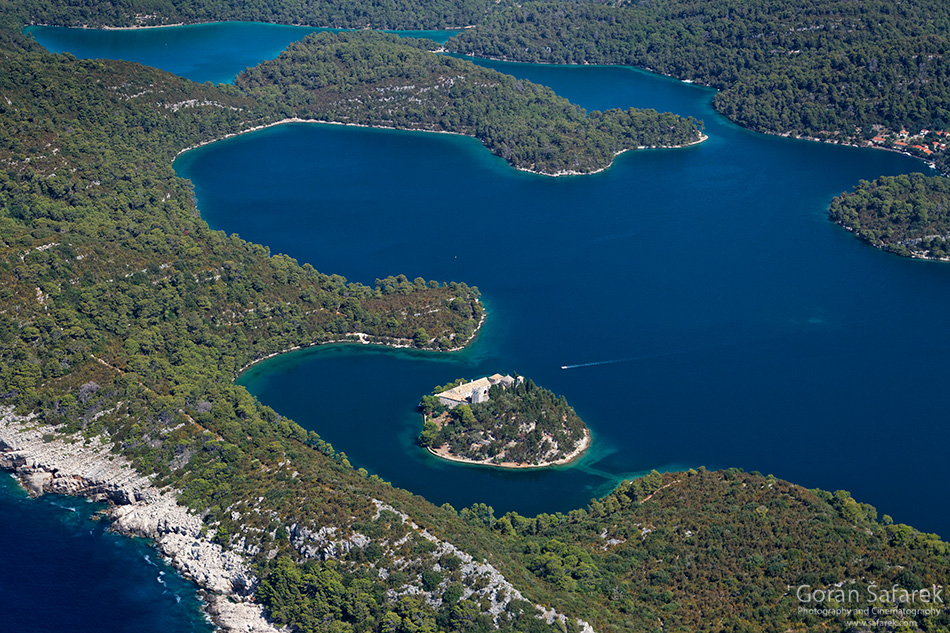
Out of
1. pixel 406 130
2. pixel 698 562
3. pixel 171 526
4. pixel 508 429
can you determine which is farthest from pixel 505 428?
pixel 406 130

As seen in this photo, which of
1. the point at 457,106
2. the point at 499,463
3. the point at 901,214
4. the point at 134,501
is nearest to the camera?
the point at 134,501

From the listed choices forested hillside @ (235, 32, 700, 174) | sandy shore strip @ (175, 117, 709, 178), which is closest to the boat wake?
sandy shore strip @ (175, 117, 709, 178)

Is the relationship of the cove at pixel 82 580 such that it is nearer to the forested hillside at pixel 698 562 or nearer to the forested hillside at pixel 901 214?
the forested hillside at pixel 698 562

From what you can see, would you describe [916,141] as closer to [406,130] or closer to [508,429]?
[406,130]

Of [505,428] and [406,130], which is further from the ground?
[406,130]

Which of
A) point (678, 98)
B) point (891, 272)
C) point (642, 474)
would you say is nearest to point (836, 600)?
point (642, 474)

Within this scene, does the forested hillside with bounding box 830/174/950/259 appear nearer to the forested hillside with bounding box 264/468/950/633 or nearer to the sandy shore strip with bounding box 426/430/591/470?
the forested hillside with bounding box 264/468/950/633
